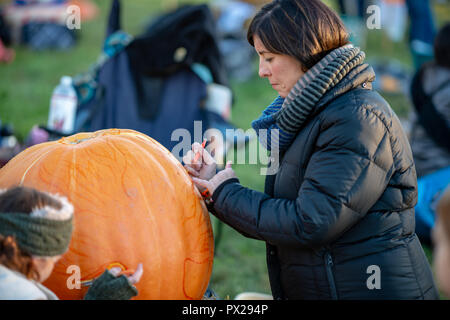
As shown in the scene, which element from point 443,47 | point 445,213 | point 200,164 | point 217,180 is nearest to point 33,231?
point 217,180

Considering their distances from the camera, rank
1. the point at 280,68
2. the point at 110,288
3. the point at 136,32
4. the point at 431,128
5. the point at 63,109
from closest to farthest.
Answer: the point at 110,288, the point at 280,68, the point at 63,109, the point at 431,128, the point at 136,32

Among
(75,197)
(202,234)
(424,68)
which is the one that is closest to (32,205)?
(75,197)

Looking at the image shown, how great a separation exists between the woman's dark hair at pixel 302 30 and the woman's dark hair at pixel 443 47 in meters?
3.54

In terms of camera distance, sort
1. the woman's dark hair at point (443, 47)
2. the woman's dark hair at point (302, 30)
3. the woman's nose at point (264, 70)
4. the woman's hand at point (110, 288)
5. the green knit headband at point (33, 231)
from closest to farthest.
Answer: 1. the green knit headband at point (33, 231)
2. the woman's hand at point (110, 288)
3. the woman's dark hair at point (302, 30)
4. the woman's nose at point (264, 70)
5. the woman's dark hair at point (443, 47)

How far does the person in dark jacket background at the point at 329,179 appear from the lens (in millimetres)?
1978

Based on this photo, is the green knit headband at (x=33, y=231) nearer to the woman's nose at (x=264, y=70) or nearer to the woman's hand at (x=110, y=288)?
the woman's hand at (x=110, y=288)

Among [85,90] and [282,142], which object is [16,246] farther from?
[85,90]

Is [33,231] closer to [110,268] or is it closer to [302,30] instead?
[110,268]

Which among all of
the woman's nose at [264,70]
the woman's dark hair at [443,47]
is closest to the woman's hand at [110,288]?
the woman's nose at [264,70]

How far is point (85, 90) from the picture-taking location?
15.7 feet

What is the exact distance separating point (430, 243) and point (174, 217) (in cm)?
358

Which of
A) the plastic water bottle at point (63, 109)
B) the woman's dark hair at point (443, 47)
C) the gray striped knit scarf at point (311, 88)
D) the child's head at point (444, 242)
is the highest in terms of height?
the woman's dark hair at point (443, 47)

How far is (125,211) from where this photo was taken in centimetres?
207

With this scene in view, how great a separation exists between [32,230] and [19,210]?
0.31ft
